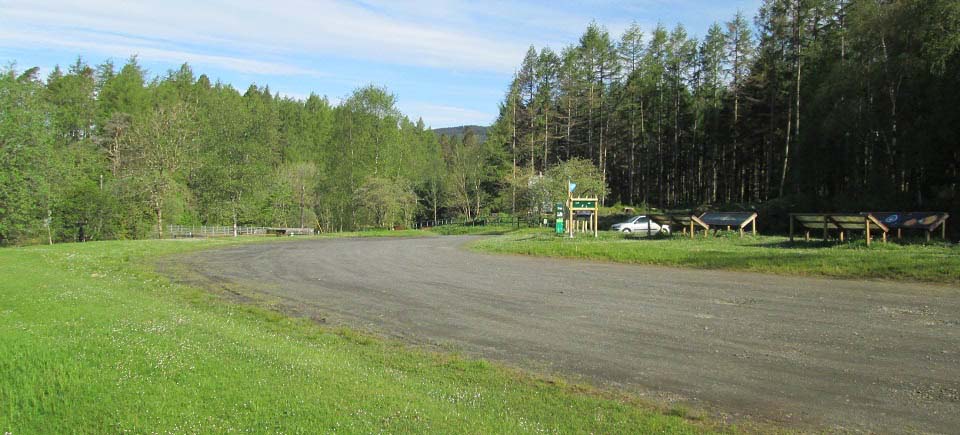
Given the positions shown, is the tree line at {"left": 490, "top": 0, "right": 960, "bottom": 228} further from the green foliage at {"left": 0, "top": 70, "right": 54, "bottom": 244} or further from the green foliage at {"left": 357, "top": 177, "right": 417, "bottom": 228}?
the green foliage at {"left": 0, "top": 70, "right": 54, "bottom": 244}

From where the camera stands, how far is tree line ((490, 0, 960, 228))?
31.9m

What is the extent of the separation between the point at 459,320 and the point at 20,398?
21.5 ft

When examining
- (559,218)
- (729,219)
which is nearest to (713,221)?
(729,219)

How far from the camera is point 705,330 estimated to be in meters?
9.55

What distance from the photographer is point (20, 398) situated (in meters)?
6.65

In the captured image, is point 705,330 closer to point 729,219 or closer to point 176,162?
point 729,219

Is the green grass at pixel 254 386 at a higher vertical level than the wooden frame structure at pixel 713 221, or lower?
lower

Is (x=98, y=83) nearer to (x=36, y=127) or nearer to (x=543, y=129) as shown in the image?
(x=36, y=127)

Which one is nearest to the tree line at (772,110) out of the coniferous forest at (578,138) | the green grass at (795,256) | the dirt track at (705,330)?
the coniferous forest at (578,138)

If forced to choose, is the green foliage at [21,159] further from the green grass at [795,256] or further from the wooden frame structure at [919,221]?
the wooden frame structure at [919,221]

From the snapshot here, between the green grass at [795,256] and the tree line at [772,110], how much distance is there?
587 inches

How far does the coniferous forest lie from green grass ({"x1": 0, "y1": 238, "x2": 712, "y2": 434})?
108ft

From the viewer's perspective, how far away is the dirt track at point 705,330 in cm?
623

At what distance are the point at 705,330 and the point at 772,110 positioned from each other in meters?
47.3
